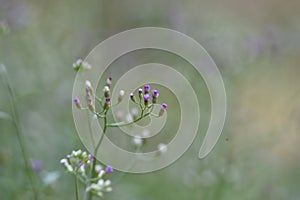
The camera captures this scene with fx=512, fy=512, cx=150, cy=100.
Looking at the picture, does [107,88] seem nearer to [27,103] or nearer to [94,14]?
[27,103]

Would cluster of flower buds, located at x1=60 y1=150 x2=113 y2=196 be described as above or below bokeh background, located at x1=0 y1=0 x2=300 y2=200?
below

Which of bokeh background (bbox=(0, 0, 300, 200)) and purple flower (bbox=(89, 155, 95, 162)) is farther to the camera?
bokeh background (bbox=(0, 0, 300, 200))

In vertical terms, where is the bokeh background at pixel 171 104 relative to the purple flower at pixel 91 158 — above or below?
above

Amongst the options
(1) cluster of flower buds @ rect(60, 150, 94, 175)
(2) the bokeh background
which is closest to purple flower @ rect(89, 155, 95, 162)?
(1) cluster of flower buds @ rect(60, 150, 94, 175)

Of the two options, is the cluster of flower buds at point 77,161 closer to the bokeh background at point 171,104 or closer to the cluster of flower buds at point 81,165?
the cluster of flower buds at point 81,165

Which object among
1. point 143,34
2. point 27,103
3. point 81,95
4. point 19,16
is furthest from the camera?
point 143,34

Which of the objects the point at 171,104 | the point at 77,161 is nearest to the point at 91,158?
the point at 77,161

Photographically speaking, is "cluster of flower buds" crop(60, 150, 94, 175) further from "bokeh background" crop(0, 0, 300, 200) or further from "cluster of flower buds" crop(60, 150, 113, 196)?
"bokeh background" crop(0, 0, 300, 200)

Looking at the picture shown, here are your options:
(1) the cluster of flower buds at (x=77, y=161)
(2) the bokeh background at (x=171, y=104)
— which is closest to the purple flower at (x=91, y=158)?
(1) the cluster of flower buds at (x=77, y=161)

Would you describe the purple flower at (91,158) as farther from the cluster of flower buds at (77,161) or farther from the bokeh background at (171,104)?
the bokeh background at (171,104)

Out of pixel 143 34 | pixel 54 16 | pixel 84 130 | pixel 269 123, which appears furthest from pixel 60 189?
pixel 269 123

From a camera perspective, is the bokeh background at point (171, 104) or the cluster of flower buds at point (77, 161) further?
the bokeh background at point (171, 104)
